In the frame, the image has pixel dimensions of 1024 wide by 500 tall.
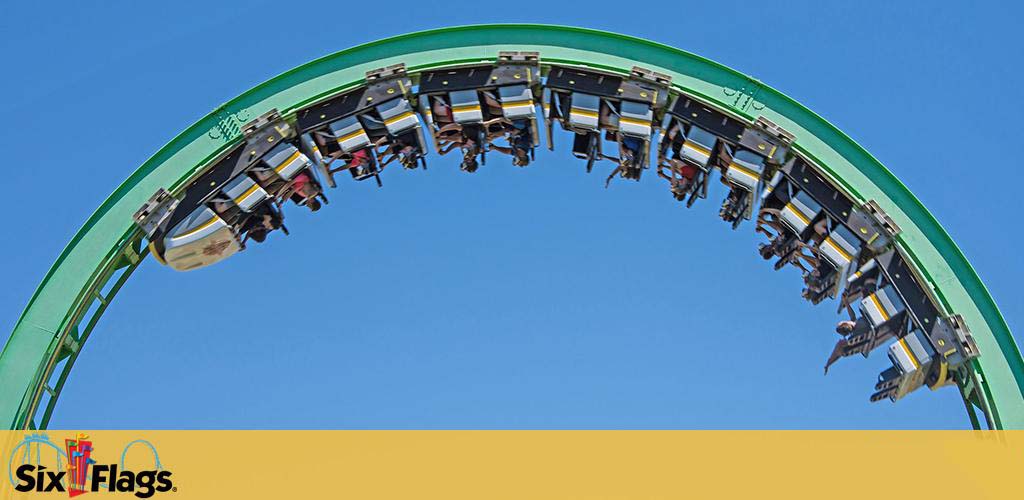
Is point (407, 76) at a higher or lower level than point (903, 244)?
higher

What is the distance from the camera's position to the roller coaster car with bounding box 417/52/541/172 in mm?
16266

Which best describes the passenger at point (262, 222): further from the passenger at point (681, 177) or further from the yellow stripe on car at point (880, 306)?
the yellow stripe on car at point (880, 306)

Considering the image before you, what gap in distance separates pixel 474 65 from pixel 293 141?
8.79 feet

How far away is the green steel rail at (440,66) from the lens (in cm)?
1473

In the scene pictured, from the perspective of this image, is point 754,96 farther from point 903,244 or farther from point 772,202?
point 903,244

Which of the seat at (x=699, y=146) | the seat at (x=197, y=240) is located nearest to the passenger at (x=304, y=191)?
the seat at (x=197, y=240)

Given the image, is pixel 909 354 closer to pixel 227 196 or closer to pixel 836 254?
pixel 836 254

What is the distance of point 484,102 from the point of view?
54.5 ft

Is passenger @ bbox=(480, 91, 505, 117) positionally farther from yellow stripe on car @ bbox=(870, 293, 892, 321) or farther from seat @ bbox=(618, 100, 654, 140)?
yellow stripe on car @ bbox=(870, 293, 892, 321)

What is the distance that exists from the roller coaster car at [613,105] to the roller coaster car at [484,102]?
1.28 feet
